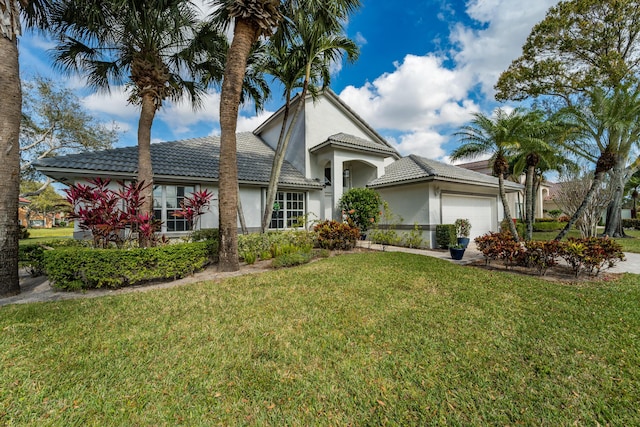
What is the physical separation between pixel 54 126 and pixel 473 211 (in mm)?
33772

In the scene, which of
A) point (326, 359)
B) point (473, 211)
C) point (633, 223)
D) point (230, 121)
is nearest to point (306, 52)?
point (230, 121)

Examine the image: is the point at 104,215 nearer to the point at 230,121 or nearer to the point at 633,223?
the point at 230,121

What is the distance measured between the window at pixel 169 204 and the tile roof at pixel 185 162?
0.77 m

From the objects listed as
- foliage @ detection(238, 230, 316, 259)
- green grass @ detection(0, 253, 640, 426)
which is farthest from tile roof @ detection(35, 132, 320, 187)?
green grass @ detection(0, 253, 640, 426)

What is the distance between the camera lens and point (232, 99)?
6.84 m

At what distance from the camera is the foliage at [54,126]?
67.2 feet

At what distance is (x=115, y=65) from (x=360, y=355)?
11.6m

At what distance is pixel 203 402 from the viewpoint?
7.94 ft

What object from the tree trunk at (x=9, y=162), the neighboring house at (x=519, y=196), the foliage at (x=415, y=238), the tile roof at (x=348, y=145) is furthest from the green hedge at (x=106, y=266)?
the neighboring house at (x=519, y=196)

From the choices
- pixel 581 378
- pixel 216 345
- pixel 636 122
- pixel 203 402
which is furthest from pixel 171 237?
pixel 636 122

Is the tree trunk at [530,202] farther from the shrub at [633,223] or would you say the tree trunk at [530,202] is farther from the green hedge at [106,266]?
the shrub at [633,223]

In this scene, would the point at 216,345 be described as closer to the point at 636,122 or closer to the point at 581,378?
the point at 581,378

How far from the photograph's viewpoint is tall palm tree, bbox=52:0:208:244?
692cm

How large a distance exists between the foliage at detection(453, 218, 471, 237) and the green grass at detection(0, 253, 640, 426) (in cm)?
732
